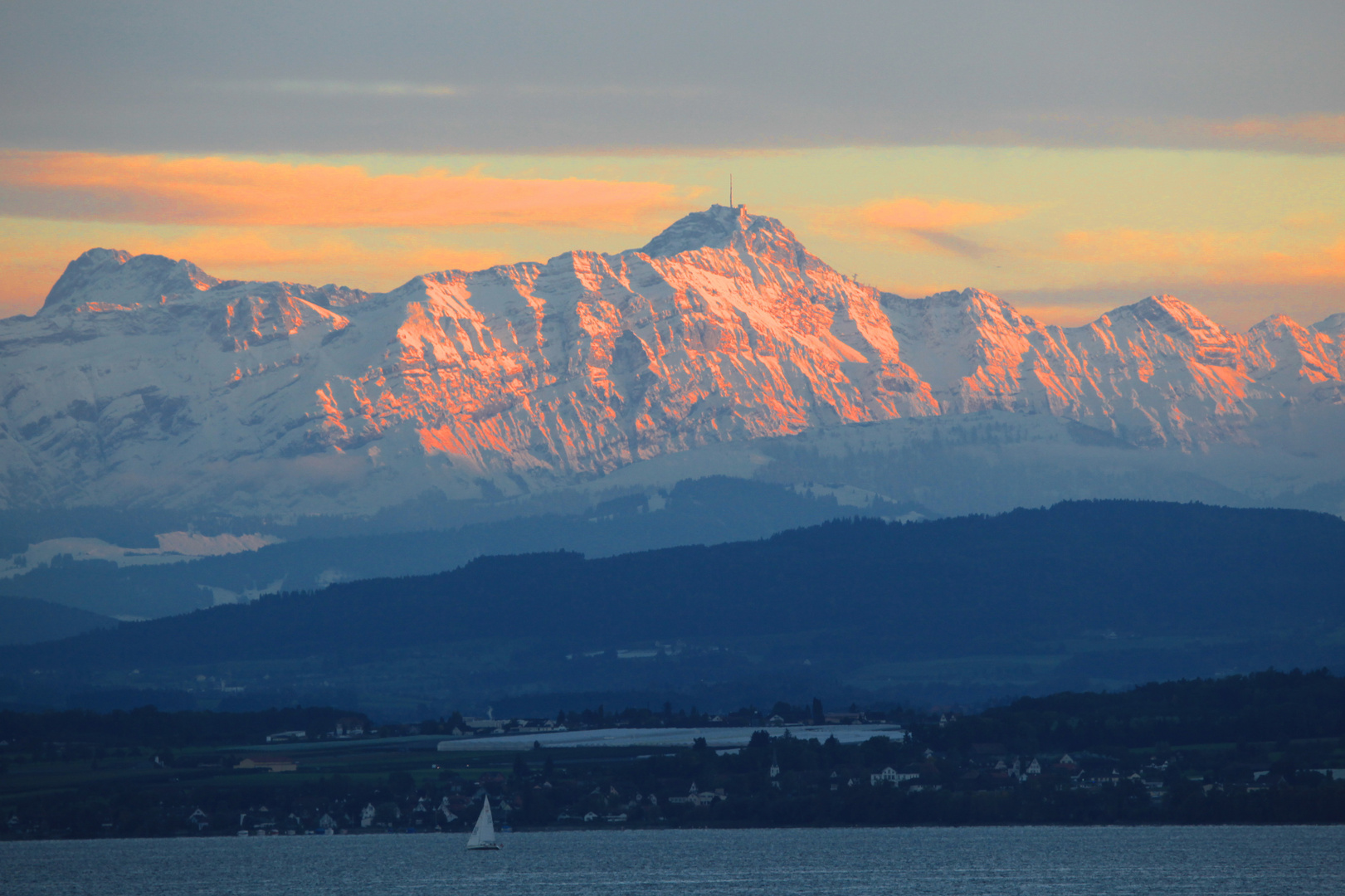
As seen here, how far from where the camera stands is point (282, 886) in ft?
634

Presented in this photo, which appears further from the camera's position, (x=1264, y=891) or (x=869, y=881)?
(x=869, y=881)

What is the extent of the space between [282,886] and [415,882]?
36.4 feet

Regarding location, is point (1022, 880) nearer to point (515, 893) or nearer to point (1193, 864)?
point (1193, 864)

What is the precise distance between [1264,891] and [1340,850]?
84.2ft

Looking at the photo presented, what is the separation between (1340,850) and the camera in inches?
7613

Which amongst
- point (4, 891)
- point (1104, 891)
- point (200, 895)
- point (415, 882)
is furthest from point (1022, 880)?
point (4, 891)

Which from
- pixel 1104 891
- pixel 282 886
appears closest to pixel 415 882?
pixel 282 886

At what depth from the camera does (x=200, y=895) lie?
187 metres

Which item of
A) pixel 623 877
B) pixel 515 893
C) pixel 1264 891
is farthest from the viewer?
pixel 623 877

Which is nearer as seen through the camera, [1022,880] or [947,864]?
[1022,880]

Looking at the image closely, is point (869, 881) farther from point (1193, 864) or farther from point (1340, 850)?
point (1340, 850)

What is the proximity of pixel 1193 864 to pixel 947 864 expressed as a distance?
2106 centimetres

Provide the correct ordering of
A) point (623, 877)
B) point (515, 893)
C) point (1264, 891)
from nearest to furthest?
point (1264, 891)
point (515, 893)
point (623, 877)

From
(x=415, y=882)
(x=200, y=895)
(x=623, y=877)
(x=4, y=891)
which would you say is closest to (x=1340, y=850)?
(x=623, y=877)
